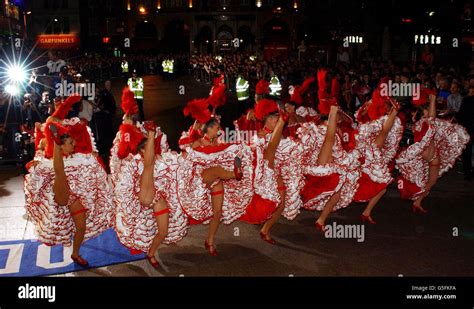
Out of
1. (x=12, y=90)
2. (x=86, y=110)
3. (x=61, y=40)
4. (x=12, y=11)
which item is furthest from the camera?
(x=61, y=40)

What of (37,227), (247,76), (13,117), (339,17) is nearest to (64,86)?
(13,117)

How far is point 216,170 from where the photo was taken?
5.88m

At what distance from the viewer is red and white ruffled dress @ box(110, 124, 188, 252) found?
5516 mm

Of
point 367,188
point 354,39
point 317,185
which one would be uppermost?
point 354,39

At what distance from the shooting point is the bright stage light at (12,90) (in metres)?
12.3

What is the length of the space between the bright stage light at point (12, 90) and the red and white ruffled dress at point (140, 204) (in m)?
7.70

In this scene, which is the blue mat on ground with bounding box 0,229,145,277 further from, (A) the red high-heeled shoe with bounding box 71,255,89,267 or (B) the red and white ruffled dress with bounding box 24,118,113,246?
(B) the red and white ruffled dress with bounding box 24,118,113,246

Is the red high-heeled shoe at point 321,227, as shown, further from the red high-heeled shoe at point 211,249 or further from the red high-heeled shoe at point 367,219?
the red high-heeled shoe at point 211,249

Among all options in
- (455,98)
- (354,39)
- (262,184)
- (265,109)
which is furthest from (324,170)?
(354,39)

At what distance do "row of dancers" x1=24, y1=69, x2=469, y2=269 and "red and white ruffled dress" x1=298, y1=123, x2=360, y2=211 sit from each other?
1cm

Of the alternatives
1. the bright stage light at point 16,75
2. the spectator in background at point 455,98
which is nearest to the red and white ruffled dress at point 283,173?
the spectator in background at point 455,98

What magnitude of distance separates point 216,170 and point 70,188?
1.53 metres

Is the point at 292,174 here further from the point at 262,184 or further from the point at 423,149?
the point at 423,149

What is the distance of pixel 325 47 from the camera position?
101ft
